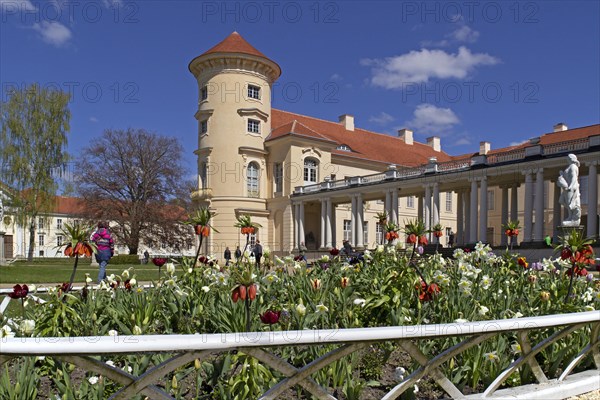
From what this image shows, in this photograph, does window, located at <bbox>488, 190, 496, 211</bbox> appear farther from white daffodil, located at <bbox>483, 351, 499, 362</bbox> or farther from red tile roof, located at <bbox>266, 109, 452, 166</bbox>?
white daffodil, located at <bbox>483, 351, 499, 362</bbox>

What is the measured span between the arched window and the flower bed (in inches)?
1506

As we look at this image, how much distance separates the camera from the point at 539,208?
2938 centimetres

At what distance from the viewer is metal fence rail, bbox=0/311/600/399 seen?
2225 millimetres

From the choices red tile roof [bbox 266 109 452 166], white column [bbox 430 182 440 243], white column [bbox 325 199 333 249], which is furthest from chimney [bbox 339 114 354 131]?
A: white column [bbox 430 182 440 243]

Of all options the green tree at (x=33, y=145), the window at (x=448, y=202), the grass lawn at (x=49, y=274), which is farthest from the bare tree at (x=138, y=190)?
the window at (x=448, y=202)

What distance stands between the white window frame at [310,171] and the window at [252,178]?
4.29 m

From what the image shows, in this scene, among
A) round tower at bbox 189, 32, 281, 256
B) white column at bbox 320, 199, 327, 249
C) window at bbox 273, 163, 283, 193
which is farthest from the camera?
window at bbox 273, 163, 283, 193

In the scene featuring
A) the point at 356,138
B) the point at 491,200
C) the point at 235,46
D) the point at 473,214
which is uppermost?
the point at 235,46

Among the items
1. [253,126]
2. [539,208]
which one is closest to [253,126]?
[253,126]

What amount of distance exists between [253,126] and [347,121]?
1416 cm

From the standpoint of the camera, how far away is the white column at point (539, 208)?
94.9 ft

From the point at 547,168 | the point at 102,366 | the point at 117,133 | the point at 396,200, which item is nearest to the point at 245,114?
the point at 117,133

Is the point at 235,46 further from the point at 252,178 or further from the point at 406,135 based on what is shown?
the point at 406,135

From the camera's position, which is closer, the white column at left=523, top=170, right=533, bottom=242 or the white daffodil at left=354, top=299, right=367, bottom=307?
the white daffodil at left=354, top=299, right=367, bottom=307
